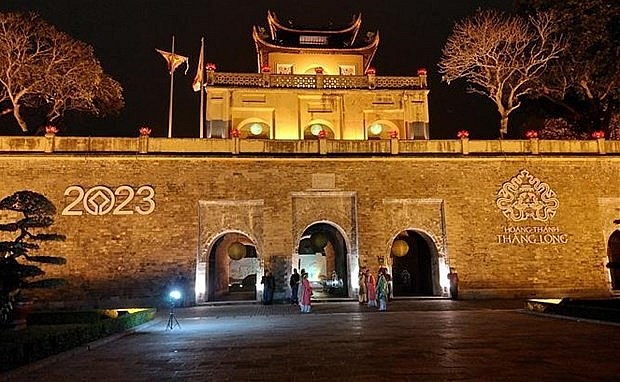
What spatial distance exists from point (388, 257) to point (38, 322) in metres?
11.6

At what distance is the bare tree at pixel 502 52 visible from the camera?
69.2 feet

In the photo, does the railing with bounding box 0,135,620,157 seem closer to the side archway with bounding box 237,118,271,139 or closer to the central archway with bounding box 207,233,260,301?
the central archway with bounding box 207,233,260,301

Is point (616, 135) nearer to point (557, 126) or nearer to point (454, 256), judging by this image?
point (557, 126)

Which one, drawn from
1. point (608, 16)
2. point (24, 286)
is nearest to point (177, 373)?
point (24, 286)

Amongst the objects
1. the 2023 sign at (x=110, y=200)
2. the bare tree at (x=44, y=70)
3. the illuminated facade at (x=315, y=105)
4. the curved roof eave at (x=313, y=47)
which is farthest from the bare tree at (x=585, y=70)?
the bare tree at (x=44, y=70)

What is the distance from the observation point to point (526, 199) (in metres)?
18.2

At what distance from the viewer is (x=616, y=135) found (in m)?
24.0

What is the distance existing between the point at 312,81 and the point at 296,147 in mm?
8156

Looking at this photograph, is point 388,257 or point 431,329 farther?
point 388,257

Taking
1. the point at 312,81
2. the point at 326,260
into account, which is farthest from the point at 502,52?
the point at 326,260

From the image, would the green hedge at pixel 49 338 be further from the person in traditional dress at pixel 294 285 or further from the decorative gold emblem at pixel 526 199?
the decorative gold emblem at pixel 526 199

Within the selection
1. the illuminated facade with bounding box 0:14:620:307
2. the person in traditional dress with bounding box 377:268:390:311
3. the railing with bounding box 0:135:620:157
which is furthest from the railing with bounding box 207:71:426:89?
the person in traditional dress with bounding box 377:268:390:311

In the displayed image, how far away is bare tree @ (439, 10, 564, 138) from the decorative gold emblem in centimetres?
368

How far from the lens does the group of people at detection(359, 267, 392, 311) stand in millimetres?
14236
